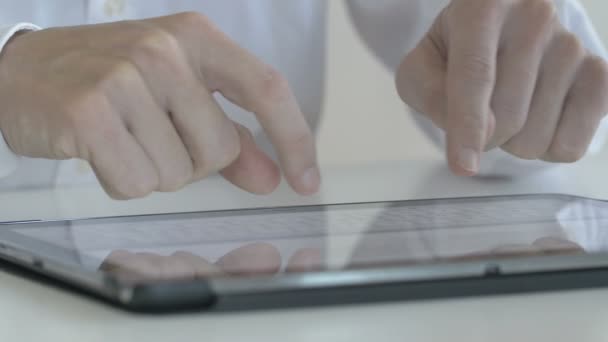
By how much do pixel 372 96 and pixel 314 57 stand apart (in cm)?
33

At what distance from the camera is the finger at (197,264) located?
21 cm

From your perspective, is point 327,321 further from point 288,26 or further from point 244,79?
point 288,26

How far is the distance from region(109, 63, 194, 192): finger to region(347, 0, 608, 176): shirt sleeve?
11.0 inches

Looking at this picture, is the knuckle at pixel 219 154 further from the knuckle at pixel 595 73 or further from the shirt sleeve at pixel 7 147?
the knuckle at pixel 595 73

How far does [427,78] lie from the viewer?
431 millimetres

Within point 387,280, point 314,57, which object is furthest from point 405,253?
point 314,57

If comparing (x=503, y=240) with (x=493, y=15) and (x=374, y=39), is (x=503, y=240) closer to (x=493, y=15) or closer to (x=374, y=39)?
(x=493, y=15)

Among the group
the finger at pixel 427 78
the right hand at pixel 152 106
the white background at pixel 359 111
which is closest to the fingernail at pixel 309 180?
the right hand at pixel 152 106

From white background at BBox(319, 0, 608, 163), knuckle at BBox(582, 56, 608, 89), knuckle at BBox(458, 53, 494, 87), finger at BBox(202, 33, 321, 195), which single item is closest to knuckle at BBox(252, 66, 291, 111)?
finger at BBox(202, 33, 321, 195)

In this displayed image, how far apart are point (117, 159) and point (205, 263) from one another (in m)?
0.12

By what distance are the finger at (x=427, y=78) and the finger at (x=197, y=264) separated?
0.78ft

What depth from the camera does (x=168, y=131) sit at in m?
0.33

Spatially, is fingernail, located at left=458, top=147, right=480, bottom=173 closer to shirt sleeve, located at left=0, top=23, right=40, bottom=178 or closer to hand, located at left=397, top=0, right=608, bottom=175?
hand, located at left=397, top=0, right=608, bottom=175

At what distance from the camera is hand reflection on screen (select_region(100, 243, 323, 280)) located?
20cm
